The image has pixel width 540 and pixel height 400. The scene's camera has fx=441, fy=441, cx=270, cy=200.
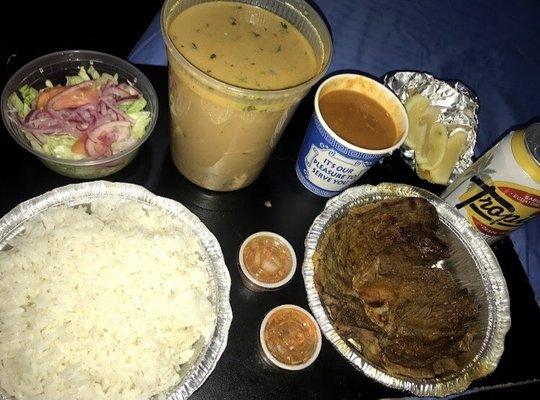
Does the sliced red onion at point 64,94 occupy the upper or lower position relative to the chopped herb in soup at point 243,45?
lower

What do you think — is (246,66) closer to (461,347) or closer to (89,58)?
(89,58)

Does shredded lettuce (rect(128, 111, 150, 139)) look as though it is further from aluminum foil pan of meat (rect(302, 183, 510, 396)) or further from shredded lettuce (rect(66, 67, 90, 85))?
aluminum foil pan of meat (rect(302, 183, 510, 396))

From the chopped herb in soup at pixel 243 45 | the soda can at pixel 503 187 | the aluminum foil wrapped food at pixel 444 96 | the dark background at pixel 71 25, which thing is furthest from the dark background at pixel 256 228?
the dark background at pixel 71 25

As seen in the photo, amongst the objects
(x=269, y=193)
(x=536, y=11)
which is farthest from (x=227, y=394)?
(x=536, y=11)

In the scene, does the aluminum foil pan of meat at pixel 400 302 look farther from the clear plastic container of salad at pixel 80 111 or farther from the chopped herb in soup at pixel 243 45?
the clear plastic container of salad at pixel 80 111

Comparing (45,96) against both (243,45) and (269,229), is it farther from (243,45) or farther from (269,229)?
(269,229)

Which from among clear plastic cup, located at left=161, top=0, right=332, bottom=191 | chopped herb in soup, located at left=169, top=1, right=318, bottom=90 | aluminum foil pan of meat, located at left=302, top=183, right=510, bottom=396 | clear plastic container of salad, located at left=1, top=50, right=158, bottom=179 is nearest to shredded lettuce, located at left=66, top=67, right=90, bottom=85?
clear plastic container of salad, located at left=1, top=50, right=158, bottom=179
